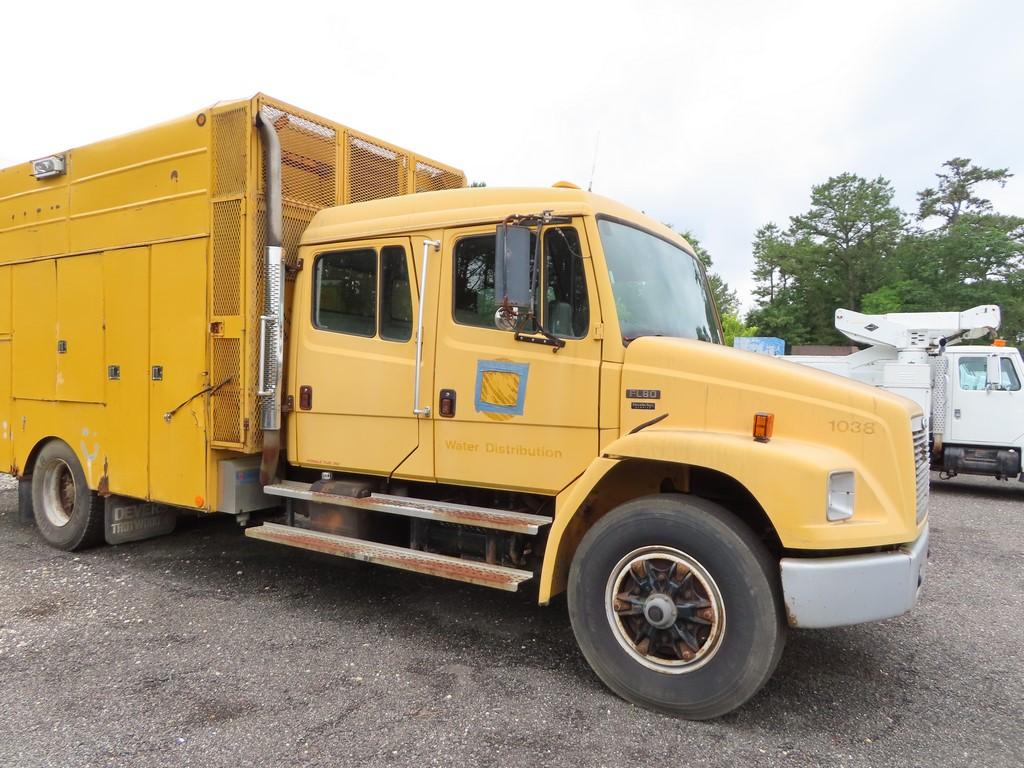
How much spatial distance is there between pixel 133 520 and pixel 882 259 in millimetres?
49989

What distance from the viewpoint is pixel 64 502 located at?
653 cm

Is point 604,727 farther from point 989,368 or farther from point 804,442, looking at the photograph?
point 989,368

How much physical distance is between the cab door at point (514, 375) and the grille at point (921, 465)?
1638 millimetres

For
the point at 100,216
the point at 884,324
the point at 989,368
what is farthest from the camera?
the point at 884,324

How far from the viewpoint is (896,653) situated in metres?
4.24

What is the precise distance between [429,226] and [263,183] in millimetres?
1384

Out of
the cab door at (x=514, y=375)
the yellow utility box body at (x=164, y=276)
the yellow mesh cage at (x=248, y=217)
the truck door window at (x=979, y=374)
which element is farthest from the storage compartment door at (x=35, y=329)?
the truck door window at (x=979, y=374)

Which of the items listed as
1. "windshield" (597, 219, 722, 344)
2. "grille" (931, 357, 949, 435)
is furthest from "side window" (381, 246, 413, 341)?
"grille" (931, 357, 949, 435)

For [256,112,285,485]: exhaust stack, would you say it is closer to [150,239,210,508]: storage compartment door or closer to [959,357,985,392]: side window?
Answer: [150,239,210,508]: storage compartment door

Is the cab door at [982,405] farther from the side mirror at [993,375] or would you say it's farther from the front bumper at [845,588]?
the front bumper at [845,588]

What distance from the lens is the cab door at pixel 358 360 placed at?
438cm

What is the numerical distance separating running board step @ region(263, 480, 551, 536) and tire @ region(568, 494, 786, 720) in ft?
1.27

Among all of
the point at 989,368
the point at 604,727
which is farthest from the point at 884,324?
the point at 604,727

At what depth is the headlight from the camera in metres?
3.07
